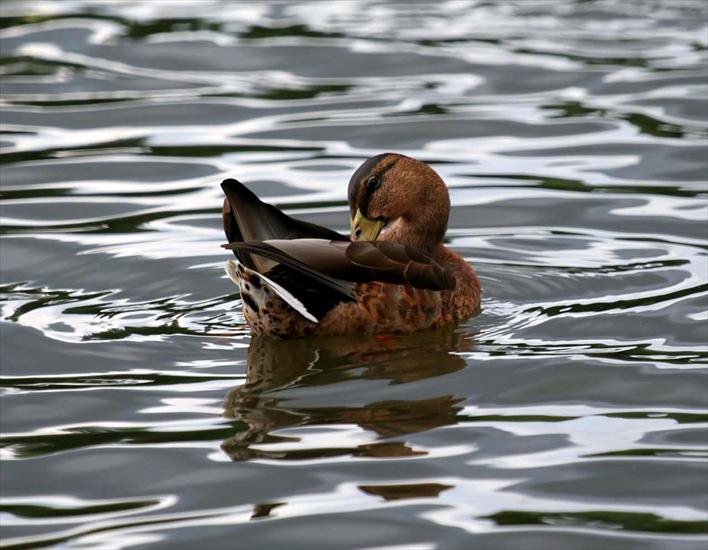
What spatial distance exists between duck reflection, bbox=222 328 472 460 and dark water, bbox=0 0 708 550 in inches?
0.8

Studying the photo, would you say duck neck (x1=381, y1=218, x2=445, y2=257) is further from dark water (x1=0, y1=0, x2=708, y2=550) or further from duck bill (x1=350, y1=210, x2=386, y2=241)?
dark water (x1=0, y1=0, x2=708, y2=550)

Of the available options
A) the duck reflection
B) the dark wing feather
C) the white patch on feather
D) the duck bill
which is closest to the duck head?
the duck bill

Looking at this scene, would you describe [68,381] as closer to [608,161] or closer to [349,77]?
[608,161]

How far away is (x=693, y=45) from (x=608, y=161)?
4325 millimetres

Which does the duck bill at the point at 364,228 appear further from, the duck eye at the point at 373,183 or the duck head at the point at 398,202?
the duck eye at the point at 373,183

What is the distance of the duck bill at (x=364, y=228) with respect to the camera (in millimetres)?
8438

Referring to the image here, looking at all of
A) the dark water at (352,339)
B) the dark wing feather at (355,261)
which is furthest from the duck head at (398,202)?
the dark water at (352,339)

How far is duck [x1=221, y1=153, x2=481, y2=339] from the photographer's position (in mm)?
7414

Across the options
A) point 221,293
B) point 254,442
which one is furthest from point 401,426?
point 221,293

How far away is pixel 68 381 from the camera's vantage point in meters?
7.20

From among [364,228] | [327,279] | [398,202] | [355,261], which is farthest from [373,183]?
[327,279]

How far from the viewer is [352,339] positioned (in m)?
7.71

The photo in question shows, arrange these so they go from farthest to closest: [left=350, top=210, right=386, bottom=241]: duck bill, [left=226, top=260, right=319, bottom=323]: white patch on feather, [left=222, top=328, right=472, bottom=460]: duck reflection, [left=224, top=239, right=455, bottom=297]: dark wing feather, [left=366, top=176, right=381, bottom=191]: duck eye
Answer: [left=350, top=210, right=386, bottom=241]: duck bill, [left=366, top=176, right=381, bottom=191]: duck eye, [left=226, top=260, right=319, bottom=323]: white patch on feather, [left=224, top=239, right=455, bottom=297]: dark wing feather, [left=222, top=328, right=472, bottom=460]: duck reflection

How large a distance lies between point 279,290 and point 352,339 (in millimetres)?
574
